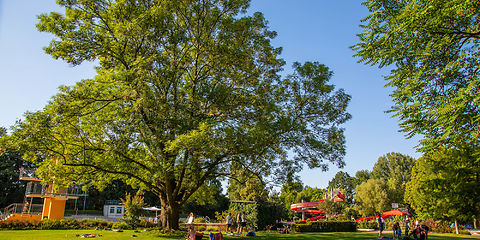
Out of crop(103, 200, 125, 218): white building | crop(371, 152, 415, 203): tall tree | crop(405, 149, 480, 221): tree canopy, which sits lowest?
crop(103, 200, 125, 218): white building

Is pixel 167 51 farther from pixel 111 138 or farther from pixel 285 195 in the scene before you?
pixel 285 195

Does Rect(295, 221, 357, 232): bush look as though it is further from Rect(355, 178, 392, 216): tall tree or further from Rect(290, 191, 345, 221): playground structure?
Rect(355, 178, 392, 216): tall tree

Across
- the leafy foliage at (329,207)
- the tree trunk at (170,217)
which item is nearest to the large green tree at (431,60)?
the tree trunk at (170,217)

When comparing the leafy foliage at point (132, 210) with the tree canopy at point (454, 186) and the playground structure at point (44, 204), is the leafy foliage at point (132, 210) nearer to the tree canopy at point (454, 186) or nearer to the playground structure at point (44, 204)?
the playground structure at point (44, 204)

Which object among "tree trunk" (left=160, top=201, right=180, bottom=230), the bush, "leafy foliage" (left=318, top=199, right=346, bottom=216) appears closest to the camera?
"tree trunk" (left=160, top=201, right=180, bottom=230)

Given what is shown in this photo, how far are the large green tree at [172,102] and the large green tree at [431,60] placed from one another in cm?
391

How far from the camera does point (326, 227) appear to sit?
30656mm

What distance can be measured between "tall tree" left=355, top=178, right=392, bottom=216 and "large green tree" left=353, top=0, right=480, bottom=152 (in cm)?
5017

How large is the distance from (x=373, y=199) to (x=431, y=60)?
5280 centimetres

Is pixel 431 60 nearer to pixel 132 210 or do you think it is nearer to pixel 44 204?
pixel 132 210

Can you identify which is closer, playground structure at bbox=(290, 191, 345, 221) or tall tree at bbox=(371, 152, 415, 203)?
playground structure at bbox=(290, 191, 345, 221)

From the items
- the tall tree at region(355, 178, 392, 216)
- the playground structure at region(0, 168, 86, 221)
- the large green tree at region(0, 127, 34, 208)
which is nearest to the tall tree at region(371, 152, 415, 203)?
the tall tree at region(355, 178, 392, 216)

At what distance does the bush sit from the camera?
94.4 ft

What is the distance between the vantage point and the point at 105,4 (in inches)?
677
